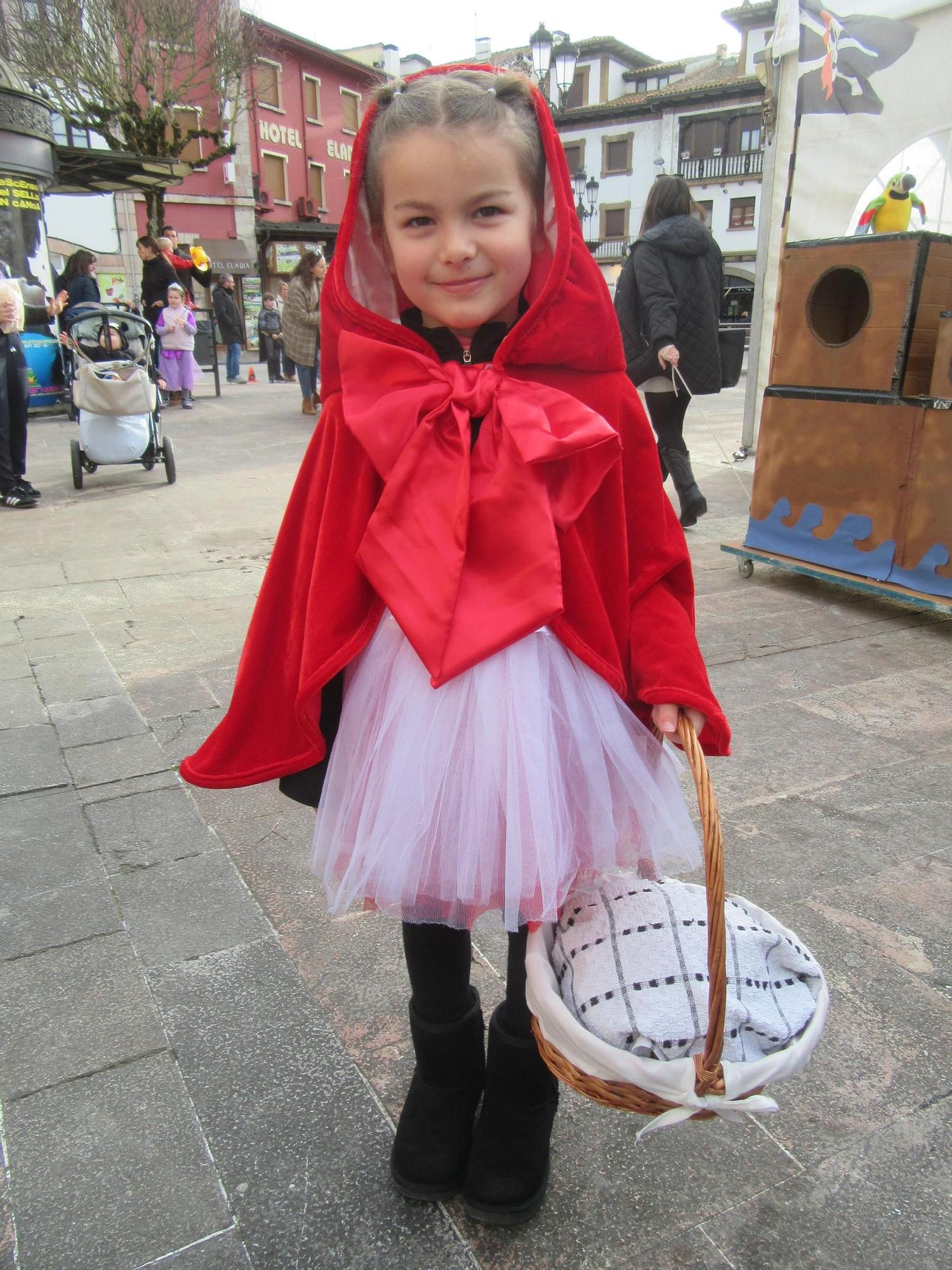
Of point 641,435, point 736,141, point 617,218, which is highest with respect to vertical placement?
point 736,141

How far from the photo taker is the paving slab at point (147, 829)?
2.37 metres

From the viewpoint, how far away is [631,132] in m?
42.7

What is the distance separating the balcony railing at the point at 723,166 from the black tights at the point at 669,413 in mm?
37911

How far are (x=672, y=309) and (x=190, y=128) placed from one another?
2531cm

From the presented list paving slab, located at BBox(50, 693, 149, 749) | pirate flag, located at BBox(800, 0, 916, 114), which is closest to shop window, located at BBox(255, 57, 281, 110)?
pirate flag, located at BBox(800, 0, 916, 114)

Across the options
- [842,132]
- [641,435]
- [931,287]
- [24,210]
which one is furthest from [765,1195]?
[24,210]

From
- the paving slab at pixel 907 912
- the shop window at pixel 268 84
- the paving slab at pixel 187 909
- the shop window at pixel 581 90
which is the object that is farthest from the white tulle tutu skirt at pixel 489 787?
the shop window at pixel 581 90

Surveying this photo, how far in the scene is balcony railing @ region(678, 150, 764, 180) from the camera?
127 feet

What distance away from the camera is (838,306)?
448cm

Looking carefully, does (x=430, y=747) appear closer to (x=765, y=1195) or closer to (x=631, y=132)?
(x=765, y=1195)

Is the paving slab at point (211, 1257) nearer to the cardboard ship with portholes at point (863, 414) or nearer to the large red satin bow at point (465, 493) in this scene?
the large red satin bow at point (465, 493)

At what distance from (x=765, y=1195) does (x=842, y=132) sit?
628 cm

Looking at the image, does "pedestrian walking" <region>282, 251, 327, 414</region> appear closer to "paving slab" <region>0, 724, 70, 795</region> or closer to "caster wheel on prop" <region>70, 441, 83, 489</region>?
"caster wheel on prop" <region>70, 441, 83, 489</region>

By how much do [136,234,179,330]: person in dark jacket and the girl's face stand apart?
Result: 9906 mm
